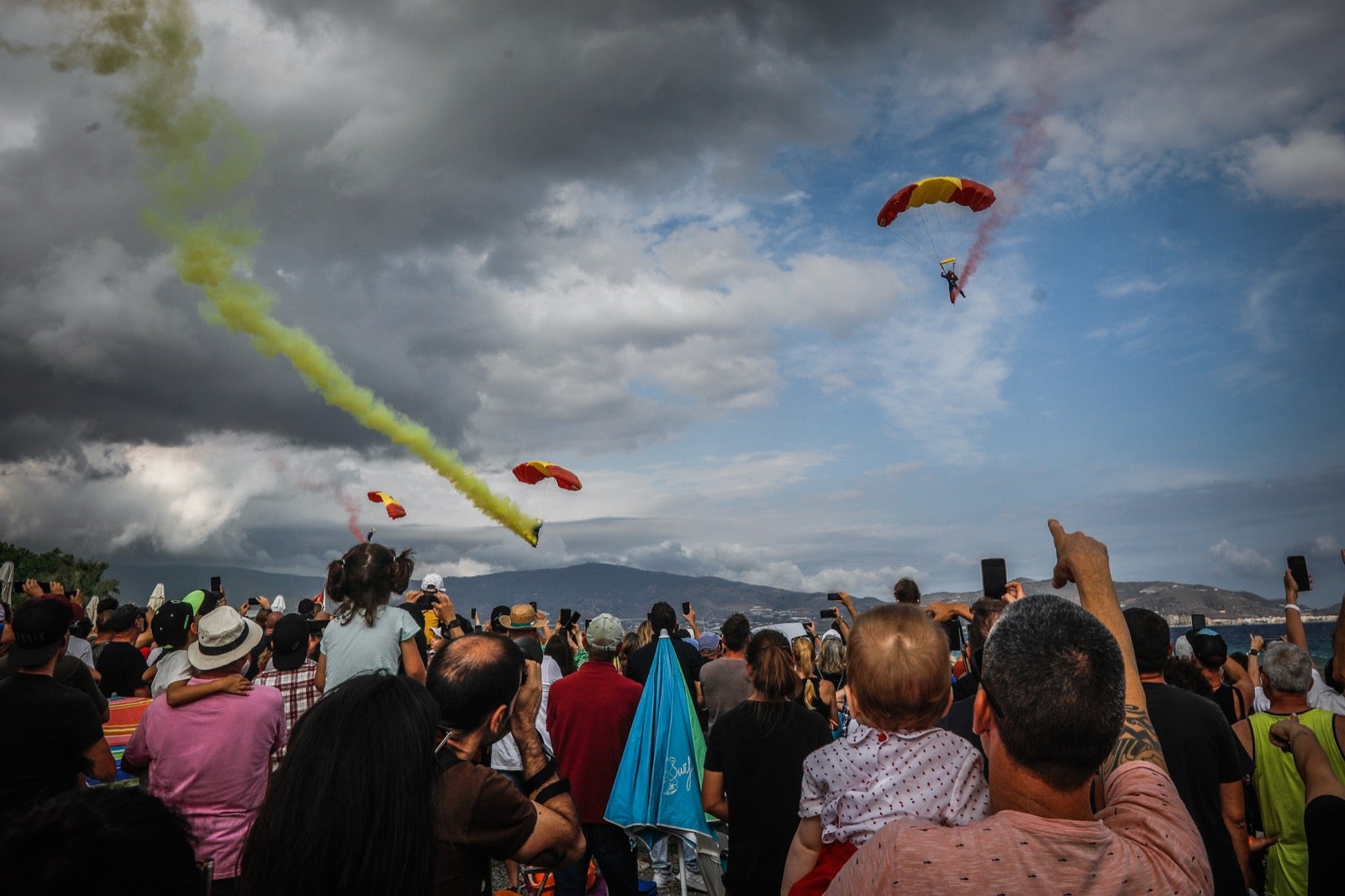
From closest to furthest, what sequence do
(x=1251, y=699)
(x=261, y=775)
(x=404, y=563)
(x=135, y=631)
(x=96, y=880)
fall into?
(x=96, y=880), (x=261, y=775), (x=404, y=563), (x=1251, y=699), (x=135, y=631)

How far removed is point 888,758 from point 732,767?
248cm

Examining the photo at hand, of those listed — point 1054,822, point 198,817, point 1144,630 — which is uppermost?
point 1144,630

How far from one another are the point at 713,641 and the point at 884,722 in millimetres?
9648

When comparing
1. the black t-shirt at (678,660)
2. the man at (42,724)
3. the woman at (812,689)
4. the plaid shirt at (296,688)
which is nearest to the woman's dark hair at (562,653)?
the black t-shirt at (678,660)

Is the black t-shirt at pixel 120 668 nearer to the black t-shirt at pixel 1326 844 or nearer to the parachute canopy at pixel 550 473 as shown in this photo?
the black t-shirt at pixel 1326 844

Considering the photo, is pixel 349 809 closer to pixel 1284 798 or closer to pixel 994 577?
pixel 994 577

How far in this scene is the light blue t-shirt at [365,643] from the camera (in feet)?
17.8

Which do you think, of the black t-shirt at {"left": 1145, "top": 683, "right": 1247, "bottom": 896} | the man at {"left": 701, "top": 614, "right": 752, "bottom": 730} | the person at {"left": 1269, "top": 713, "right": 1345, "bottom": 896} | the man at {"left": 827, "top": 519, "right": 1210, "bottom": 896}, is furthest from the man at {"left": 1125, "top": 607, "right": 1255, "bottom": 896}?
the man at {"left": 701, "top": 614, "right": 752, "bottom": 730}

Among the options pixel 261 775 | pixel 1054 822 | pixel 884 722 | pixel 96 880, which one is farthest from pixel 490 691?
pixel 261 775

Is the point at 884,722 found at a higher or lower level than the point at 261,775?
higher

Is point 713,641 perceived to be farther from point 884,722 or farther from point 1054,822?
point 1054,822

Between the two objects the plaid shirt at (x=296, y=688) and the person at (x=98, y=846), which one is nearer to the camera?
the person at (x=98, y=846)

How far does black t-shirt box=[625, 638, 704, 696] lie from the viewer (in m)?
8.41

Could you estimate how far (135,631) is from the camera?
356 inches
